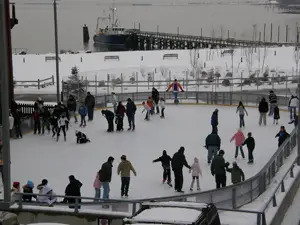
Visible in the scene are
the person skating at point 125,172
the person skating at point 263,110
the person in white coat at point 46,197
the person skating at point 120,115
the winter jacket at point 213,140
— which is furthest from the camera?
the person skating at point 263,110

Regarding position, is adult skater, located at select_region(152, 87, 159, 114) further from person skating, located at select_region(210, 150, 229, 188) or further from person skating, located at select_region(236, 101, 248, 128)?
person skating, located at select_region(210, 150, 229, 188)

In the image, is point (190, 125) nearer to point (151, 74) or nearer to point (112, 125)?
point (112, 125)

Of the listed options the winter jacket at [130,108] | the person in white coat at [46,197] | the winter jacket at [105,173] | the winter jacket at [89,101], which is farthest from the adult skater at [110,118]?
the person in white coat at [46,197]

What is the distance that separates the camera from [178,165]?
17.0 metres

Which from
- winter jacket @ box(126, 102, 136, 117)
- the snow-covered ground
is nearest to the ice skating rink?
winter jacket @ box(126, 102, 136, 117)

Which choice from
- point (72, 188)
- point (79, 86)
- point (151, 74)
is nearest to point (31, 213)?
point (72, 188)

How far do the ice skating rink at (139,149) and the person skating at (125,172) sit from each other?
13.8 inches

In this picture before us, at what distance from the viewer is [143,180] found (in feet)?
60.5

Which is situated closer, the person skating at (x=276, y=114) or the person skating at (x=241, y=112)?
the person skating at (x=241, y=112)

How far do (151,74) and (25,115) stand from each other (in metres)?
20.2

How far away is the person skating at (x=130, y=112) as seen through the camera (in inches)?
961

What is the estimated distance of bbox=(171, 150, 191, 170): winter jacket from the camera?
1695 cm

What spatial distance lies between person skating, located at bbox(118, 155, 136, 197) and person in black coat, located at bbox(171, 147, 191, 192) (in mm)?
1135

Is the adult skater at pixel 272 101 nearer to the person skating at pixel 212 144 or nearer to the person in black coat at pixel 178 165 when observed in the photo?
the person skating at pixel 212 144
